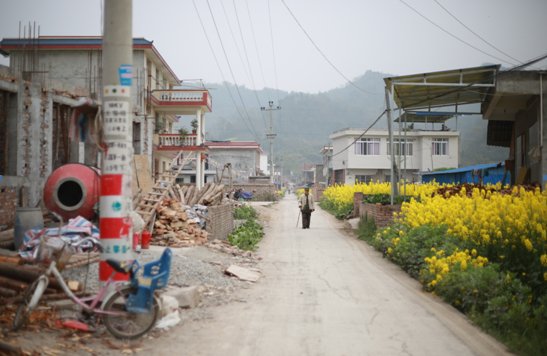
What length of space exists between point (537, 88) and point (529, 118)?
302 cm

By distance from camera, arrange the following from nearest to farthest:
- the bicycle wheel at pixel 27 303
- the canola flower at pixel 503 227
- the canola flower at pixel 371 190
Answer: the bicycle wheel at pixel 27 303 < the canola flower at pixel 503 227 < the canola flower at pixel 371 190

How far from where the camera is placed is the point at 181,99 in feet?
101

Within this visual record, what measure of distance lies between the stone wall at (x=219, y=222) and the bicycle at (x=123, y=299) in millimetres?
8100

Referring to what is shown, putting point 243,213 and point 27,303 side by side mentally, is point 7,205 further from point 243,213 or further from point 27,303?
point 243,213

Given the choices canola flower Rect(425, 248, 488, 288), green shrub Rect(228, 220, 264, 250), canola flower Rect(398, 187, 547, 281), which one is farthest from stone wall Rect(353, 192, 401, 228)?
canola flower Rect(425, 248, 488, 288)

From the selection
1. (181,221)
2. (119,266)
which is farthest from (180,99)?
(119,266)

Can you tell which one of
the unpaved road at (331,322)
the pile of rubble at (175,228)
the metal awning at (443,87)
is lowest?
the unpaved road at (331,322)

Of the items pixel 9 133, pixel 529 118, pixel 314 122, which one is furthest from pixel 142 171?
pixel 314 122

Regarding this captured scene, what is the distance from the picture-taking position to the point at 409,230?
1187 centimetres

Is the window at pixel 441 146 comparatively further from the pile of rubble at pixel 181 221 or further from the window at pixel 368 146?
the pile of rubble at pixel 181 221

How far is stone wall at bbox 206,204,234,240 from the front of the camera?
46.2 feet

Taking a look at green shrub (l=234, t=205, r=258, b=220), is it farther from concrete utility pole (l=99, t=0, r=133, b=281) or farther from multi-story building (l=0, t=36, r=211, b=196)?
concrete utility pole (l=99, t=0, r=133, b=281)

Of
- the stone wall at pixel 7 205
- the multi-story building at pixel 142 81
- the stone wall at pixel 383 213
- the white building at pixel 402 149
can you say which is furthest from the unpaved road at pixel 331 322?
the white building at pixel 402 149

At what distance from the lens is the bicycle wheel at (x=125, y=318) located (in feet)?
18.0
